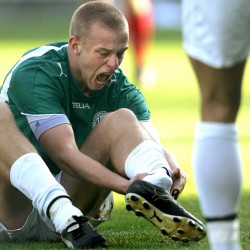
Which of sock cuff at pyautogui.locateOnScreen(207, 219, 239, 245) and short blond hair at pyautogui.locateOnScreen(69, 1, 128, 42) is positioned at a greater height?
short blond hair at pyautogui.locateOnScreen(69, 1, 128, 42)

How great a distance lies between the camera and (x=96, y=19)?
4.47 meters

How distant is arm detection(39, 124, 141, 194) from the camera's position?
4.13 metres

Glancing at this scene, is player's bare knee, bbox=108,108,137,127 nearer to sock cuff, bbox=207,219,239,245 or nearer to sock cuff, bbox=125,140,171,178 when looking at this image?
sock cuff, bbox=125,140,171,178

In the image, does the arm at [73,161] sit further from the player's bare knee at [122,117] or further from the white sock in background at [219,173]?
the white sock in background at [219,173]

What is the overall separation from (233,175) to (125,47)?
1247 mm

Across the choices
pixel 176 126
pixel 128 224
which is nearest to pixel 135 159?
pixel 128 224

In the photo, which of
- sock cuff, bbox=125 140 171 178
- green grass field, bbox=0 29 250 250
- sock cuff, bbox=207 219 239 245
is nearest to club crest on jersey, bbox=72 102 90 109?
Answer: sock cuff, bbox=125 140 171 178

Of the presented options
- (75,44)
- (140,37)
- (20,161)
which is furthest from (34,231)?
(140,37)

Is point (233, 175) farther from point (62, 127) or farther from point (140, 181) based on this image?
point (62, 127)

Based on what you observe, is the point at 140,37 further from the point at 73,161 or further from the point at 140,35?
the point at 73,161

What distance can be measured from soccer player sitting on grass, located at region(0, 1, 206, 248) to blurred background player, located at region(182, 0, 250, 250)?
1.96ft

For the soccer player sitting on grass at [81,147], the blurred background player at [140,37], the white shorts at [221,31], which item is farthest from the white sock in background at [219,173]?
the blurred background player at [140,37]

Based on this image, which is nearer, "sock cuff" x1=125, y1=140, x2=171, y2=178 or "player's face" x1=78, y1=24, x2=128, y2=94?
"sock cuff" x1=125, y1=140, x2=171, y2=178

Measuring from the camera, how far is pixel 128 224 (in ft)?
16.5
